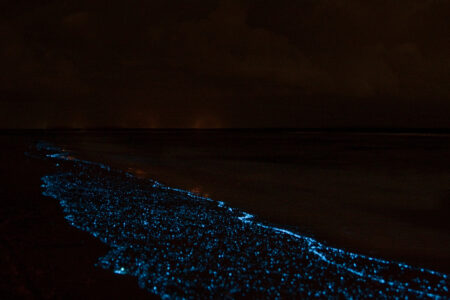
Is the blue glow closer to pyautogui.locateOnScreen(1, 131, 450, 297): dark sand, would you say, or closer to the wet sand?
pyautogui.locateOnScreen(1, 131, 450, 297): dark sand

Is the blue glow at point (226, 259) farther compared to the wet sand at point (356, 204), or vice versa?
the wet sand at point (356, 204)

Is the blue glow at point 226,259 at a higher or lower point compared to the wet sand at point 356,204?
lower

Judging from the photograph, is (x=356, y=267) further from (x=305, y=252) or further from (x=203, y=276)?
(x=203, y=276)

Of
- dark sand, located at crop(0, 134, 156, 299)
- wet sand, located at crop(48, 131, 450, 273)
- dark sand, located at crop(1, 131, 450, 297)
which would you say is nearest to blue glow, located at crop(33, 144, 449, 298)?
dark sand, located at crop(0, 134, 156, 299)

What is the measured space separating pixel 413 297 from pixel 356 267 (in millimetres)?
1039

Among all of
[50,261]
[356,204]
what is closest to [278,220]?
[356,204]

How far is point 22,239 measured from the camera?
6.14 m

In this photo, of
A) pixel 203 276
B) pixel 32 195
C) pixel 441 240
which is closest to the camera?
pixel 203 276

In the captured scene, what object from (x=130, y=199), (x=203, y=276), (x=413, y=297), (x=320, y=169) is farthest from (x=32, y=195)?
(x=320, y=169)

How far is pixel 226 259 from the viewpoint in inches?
227

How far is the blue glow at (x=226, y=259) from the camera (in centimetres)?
478

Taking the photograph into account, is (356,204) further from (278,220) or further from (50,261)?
(50,261)

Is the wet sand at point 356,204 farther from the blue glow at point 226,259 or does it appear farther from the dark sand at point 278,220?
the blue glow at point 226,259

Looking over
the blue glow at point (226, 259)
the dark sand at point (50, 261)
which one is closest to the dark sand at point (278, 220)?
the dark sand at point (50, 261)
